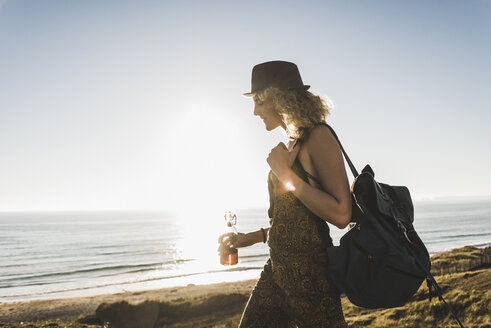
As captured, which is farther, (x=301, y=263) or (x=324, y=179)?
(x=301, y=263)

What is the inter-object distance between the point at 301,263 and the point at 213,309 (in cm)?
1880

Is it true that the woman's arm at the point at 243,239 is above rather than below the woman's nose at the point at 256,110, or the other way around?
below

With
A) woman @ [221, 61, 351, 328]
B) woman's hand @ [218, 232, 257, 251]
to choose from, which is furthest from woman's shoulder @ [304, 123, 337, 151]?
woman's hand @ [218, 232, 257, 251]

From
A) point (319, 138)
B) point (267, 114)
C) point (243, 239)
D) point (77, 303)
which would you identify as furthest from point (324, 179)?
point (77, 303)

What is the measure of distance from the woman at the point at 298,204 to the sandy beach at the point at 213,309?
5055 mm

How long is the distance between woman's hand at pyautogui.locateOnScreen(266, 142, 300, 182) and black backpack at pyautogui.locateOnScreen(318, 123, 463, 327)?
361 millimetres

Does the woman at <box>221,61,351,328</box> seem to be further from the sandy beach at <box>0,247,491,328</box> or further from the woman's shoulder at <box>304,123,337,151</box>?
the sandy beach at <box>0,247,491,328</box>

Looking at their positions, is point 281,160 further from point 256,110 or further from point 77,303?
point 77,303

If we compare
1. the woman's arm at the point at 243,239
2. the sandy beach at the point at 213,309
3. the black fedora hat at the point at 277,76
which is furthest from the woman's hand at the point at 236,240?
the sandy beach at the point at 213,309

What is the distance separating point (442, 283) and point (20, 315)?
75.0ft

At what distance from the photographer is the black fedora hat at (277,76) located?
211cm

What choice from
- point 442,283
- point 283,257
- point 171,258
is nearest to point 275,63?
point 283,257

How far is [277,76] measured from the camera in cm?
213

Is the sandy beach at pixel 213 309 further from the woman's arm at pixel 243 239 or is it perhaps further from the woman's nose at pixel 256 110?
the woman's nose at pixel 256 110
